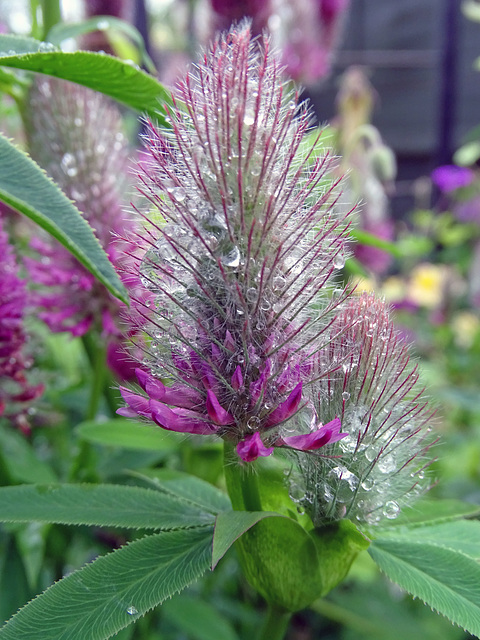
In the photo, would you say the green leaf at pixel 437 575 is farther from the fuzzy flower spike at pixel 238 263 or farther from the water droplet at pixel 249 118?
the water droplet at pixel 249 118

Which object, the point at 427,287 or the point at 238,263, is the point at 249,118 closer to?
the point at 238,263

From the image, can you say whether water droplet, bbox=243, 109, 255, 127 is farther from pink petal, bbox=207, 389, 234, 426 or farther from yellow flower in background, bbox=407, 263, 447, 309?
yellow flower in background, bbox=407, 263, 447, 309

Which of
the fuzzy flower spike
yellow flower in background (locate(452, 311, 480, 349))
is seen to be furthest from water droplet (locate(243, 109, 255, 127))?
yellow flower in background (locate(452, 311, 480, 349))

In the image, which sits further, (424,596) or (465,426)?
(465,426)

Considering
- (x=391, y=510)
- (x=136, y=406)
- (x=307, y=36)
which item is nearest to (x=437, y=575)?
(x=391, y=510)

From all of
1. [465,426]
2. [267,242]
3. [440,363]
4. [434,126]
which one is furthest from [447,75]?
[267,242]

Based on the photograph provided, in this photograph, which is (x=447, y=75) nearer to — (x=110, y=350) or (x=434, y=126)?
(x=434, y=126)
